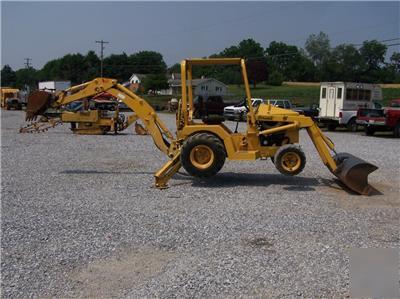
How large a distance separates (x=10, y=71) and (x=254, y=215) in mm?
146288

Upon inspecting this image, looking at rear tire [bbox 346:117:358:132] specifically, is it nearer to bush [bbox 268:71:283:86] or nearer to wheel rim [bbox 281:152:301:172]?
wheel rim [bbox 281:152:301:172]

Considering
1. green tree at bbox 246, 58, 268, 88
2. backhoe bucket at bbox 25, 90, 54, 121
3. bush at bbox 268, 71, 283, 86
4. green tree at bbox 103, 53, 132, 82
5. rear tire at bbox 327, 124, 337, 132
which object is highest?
green tree at bbox 103, 53, 132, 82

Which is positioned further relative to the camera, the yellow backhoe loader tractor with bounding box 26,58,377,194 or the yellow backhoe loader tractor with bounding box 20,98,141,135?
the yellow backhoe loader tractor with bounding box 20,98,141,135

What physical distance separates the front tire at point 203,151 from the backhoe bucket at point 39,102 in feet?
11.8

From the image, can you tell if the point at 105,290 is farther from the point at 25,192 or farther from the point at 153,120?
the point at 153,120

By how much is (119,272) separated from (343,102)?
2550cm

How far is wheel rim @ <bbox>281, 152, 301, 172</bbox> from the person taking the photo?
995 centimetres

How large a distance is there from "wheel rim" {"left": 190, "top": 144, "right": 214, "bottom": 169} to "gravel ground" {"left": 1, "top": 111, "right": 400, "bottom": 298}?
49cm

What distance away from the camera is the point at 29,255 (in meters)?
5.90

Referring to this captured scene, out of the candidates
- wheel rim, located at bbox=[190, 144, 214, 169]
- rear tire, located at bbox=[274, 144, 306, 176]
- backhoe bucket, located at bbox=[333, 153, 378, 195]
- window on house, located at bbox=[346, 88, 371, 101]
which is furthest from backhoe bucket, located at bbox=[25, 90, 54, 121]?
window on house, located at bbox=[346, 88, 371, 101]

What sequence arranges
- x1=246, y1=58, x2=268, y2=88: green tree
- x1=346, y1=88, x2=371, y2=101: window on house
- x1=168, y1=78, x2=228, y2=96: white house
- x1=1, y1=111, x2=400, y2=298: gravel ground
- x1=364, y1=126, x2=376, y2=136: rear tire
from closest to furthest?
x1=1, y1=111, x2=400, y2=298: gravel ground < x1=246, y1=58, x2=268, y2=88: green tree < x1=168, y1=78, x2=228, y2=96: white house < x1=364, y1=126, x2=376, y2=136: rear tire < x1=346, y1=88, x2=371, y2=101: window on house

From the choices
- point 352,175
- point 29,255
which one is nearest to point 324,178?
point 352,175

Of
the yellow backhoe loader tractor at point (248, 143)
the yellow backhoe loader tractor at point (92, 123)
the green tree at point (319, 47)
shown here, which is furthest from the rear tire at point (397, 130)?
the green tree at point (319, 47)

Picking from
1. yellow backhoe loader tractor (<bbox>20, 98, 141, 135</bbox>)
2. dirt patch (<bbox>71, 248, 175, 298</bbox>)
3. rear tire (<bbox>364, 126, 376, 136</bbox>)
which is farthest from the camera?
rear tire (<bbox>364, 126, 376, 136</bbox>)
